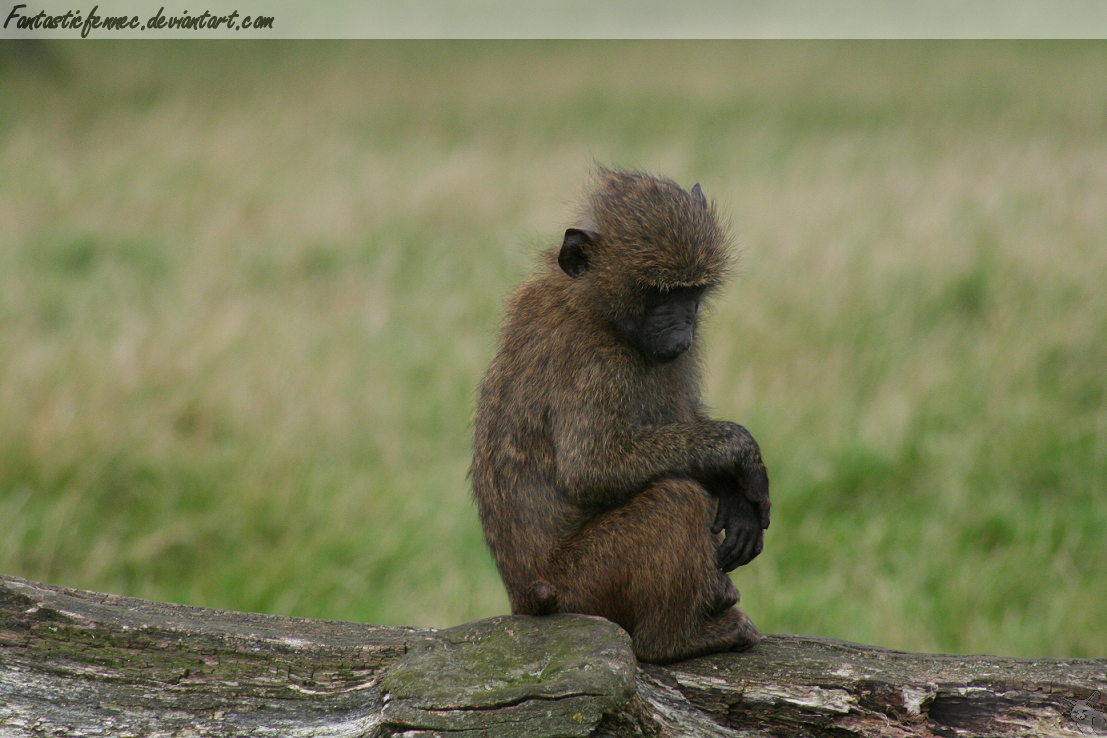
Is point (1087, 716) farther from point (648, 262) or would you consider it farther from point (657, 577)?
point (648, 262)

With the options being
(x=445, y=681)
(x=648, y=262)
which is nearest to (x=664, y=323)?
(x=648, y=262)

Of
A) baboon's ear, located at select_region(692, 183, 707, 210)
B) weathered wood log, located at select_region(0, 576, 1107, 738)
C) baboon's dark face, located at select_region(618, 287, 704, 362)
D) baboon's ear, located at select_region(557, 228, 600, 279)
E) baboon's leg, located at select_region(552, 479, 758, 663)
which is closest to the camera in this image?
weathered wood log, located at select_region(0, 576, 1107, 738)

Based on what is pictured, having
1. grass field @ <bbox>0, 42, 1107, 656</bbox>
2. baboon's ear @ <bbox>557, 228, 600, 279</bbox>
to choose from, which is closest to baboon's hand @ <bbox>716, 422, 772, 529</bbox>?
baboon's ear @ <bbox>557, 228, 600, 279</bbox>

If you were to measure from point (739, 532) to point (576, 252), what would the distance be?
115 centimetres

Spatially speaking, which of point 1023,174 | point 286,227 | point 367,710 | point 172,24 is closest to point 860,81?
point 1023,174

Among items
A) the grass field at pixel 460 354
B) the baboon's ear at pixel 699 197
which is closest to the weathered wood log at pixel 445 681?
the baboon's ear at pixel 699 197

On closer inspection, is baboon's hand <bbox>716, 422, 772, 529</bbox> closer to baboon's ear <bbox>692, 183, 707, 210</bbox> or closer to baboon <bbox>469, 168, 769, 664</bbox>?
baboon <bbox>469, 168, 769, 664</bbox>

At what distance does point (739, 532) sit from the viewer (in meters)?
3.76

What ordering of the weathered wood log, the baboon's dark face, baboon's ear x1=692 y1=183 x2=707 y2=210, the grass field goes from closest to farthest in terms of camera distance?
the weathered wood log, the baboon's dark face, baboon's ear x1=692 y1=183 x2=707 y2=210, the grass field

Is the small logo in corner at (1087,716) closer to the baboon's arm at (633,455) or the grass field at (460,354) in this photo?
the baboon's arm at (633,455)

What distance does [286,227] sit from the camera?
1241 centimetres

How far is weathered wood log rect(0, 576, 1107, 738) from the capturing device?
2.83 metres

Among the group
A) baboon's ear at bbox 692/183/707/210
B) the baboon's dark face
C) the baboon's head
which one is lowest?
the baboon's dark face

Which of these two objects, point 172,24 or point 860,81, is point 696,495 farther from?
point 860,81
